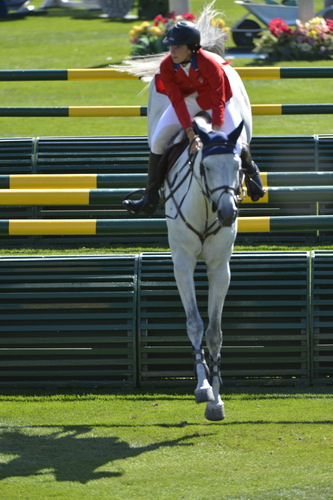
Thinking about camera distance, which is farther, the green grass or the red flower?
the red flower

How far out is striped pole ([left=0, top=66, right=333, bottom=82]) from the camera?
10211mm

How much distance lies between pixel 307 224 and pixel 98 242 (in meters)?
4.03

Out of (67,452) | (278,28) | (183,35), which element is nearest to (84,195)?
(183,35)

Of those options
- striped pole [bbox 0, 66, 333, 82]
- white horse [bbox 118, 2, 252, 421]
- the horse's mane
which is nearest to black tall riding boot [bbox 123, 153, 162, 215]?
white horse [bbox 118, 2, 252, 421]

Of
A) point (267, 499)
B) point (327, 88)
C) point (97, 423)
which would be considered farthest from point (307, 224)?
point (327, 88)

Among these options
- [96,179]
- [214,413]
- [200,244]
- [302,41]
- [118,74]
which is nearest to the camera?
[214,413]

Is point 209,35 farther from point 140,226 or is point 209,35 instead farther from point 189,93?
point 140,226

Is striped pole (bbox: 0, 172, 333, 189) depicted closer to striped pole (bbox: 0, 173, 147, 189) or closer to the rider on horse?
striped pole (bbox: 0, 173, 147, 189)

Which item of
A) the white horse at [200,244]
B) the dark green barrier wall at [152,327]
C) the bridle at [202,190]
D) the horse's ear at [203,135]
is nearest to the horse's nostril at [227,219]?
the bridle at [202,190]

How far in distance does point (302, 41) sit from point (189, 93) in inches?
625

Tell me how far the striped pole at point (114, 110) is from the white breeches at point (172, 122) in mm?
2845

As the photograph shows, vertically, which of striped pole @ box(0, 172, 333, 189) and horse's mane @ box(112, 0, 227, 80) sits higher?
horse's mane @ box(112, 0, 227, 80)

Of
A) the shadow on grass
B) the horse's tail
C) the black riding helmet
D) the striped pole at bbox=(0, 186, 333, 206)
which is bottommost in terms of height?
the shadow on grass

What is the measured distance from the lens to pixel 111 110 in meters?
10.9
